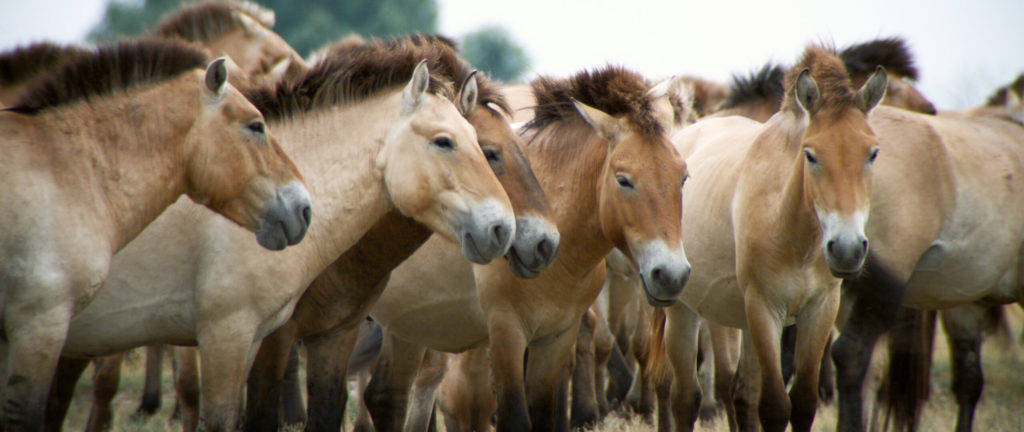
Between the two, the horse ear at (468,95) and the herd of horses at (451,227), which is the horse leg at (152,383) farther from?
the horse ear at (468,95)

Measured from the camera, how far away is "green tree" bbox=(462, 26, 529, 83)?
41.6 meters

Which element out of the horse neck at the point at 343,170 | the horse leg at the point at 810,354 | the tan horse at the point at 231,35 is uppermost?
the horse neck at the point at 343,170

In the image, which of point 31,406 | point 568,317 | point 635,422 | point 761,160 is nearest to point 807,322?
point 761,160

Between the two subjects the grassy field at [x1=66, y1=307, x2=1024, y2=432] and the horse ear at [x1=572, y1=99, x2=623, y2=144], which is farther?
the grassy field at [x1=66, y1=307, x2=1024, y2=432]

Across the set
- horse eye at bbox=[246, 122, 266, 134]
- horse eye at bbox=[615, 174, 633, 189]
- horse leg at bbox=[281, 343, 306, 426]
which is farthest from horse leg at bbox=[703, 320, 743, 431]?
horse eye at bbox=[246, 122, 266, 134]

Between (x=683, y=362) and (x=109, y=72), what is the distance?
426cm

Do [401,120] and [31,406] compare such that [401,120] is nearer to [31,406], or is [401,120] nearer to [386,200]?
[386,200]

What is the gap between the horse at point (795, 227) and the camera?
4.64 metres

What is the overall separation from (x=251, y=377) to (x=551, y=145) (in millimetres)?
2154

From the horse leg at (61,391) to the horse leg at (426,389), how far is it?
2.26 metres

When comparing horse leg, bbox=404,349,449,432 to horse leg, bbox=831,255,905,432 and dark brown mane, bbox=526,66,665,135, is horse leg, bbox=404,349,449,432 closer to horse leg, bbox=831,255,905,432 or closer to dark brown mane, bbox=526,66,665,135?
dark brown mane, bbox=526,66,665,135

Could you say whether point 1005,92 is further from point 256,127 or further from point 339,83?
point 256,127

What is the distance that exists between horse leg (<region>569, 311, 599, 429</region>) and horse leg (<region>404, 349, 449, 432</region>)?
1.03 meters

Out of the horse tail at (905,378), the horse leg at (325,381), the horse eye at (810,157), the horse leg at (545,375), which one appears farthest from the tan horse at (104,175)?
the horse tail at (905,378)
